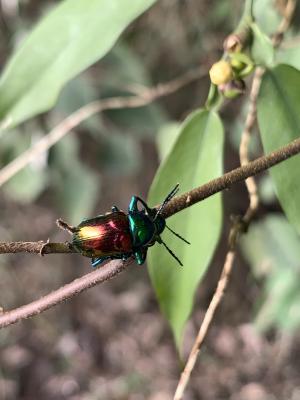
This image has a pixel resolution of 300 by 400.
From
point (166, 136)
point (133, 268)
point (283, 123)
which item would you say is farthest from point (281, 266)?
point (283, 123)

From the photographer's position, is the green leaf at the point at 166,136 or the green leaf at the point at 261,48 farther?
the green leaf at the point at 166,136

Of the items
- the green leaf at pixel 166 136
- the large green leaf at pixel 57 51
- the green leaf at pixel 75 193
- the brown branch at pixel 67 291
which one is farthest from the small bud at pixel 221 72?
the green leaf at pixel 75 193

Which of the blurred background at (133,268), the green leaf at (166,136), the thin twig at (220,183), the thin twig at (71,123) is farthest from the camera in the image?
the blurred background at (133,268)

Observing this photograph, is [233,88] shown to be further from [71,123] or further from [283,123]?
[71,123]

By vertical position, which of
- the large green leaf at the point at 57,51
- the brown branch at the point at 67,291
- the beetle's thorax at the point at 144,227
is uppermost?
the large green leaf at the point at 57,51

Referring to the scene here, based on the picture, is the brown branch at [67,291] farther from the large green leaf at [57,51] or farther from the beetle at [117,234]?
the large green leaf at [57,51]

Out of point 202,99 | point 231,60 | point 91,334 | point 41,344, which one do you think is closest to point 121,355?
point 91,334

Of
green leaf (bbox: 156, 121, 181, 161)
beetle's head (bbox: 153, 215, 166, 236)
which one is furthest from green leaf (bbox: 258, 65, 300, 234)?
green leaf (bbox: 156, 121, 181, 161)
